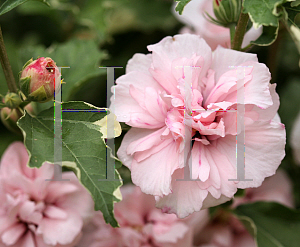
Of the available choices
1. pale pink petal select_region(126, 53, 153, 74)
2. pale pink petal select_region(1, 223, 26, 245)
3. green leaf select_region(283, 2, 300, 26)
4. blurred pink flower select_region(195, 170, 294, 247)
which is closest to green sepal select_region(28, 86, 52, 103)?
pale pink petal select_region(126, 53, 153, 74)

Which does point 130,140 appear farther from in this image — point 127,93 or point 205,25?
point 205,25

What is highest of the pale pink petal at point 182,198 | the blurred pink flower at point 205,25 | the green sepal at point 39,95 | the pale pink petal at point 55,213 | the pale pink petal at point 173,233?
the blurred pink flower at point 205,25

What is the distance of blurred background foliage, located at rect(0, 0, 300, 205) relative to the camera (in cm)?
75

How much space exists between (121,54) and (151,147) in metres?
A: 0.55

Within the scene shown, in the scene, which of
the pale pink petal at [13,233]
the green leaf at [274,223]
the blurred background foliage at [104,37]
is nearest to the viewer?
the pale pink petal at [13,233]

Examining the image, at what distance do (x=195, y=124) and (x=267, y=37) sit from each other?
174 millimetres

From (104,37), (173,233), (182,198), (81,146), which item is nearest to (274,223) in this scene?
(173,233)

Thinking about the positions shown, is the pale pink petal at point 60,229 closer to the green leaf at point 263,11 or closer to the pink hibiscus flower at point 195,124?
the pink hibiscus flower at point 195,124

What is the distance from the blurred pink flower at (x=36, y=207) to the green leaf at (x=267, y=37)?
0.35 metres

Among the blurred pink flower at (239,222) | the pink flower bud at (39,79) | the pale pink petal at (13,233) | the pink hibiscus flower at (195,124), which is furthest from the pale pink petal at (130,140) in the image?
the blurred pink flower at (239,222)

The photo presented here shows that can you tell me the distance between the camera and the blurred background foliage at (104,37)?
2.47 ft

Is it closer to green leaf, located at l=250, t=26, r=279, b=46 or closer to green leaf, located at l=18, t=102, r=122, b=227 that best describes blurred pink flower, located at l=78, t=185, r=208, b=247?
green leaf, located at l=18, t=102, r=122, b=227

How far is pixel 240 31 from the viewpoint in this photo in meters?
0.47

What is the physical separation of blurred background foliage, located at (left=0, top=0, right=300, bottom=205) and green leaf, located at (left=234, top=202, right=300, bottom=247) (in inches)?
6.1
